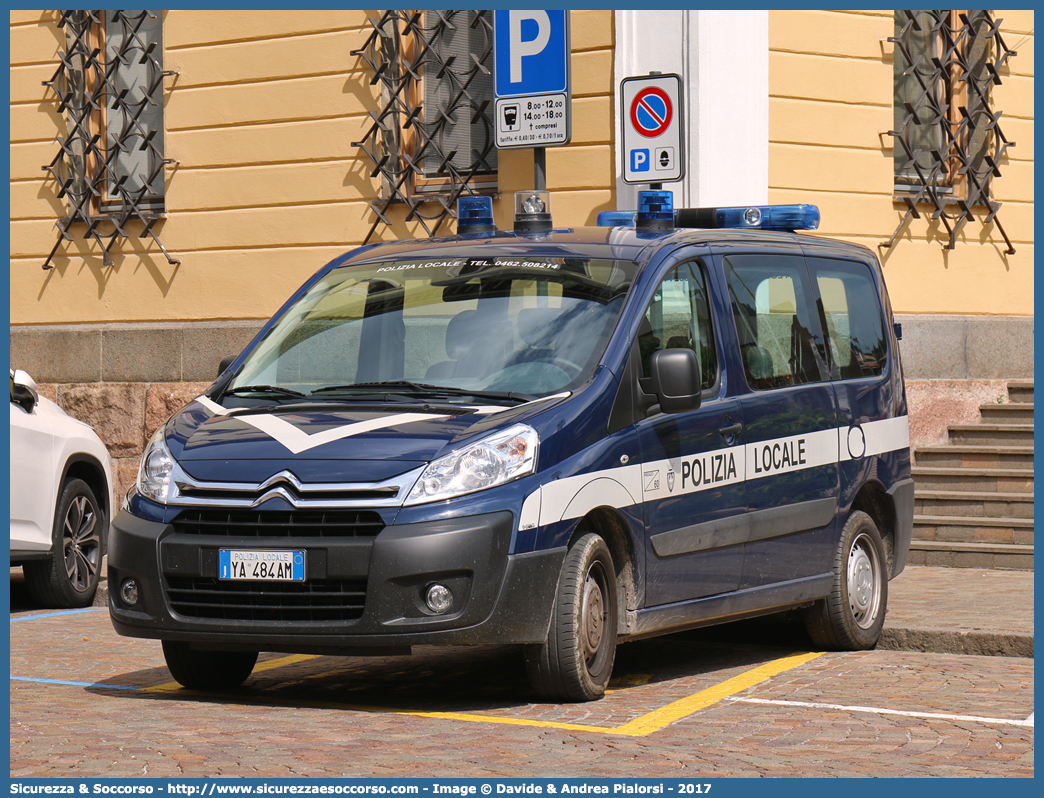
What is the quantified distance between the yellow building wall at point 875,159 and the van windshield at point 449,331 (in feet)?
21.9

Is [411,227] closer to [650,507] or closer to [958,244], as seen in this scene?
[958,244]

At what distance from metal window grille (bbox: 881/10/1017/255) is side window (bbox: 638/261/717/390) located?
7165mm

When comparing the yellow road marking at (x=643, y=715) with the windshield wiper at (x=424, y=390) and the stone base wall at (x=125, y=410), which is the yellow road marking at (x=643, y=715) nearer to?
the windshield wiper at (x=424, y=390)

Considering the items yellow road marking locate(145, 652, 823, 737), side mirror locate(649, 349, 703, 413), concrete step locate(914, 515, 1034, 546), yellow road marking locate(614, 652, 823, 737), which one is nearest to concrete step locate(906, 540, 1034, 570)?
concrete step locate(914, 515, 1034, 546)

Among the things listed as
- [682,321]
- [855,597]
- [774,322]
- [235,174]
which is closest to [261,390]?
[682,321]

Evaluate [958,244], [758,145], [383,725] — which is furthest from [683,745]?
[958,244]

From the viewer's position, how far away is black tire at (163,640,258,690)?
6.73 metres

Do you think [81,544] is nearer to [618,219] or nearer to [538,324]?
[618,219]

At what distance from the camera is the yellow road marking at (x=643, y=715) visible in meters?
5.89

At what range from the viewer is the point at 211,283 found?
15.0m

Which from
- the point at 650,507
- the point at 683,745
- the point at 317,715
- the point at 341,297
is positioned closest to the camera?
the point at 683,745

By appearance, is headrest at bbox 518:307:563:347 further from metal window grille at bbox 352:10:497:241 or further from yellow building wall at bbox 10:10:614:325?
metal window grille at bbox 352:10:497:241

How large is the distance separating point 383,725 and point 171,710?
2.97ft

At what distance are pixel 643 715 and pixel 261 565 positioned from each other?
156 cm
